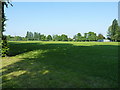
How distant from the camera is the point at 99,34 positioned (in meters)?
84.6

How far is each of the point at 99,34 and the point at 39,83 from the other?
86.4 m

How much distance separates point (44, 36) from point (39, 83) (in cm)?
8448

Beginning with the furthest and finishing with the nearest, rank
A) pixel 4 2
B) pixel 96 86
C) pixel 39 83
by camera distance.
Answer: pixel 4 2 → pixel 39 83 → pixel 96 86

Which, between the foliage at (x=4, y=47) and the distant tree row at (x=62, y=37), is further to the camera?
the distant tree row at (x=62, y=37)

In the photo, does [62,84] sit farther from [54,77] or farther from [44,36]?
[44,36]

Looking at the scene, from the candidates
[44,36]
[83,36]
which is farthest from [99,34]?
[44,36]

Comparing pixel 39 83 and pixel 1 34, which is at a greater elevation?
pixel 1 34

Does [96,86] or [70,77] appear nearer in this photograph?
[96,86]

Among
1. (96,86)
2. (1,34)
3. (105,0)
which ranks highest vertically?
(105,0)

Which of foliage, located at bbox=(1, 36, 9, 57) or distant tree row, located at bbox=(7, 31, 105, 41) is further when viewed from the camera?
distant tree row, located at bbox=(7, 31, 105, 41)

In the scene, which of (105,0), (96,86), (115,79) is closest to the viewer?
(96,86)

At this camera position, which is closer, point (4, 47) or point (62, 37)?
point (4, 47)

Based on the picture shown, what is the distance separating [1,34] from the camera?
8484mm

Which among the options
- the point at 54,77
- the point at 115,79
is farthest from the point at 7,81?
the point at 115,79
